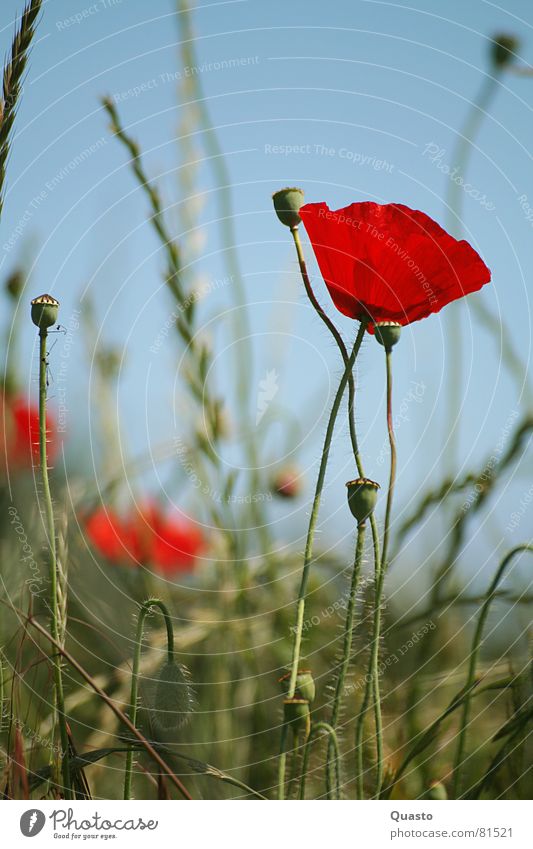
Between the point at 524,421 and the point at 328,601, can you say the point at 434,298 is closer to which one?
the point at 524,421

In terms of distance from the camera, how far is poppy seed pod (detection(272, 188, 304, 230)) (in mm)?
470

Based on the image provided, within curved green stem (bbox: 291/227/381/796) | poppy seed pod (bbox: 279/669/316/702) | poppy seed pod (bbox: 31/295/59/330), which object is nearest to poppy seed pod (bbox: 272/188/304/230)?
curved green stem (bbox: 291/227/381/796)

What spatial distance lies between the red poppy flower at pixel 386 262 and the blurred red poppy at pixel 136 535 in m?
0.29

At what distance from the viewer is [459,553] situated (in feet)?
1.82

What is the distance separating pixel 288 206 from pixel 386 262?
0.21 ft

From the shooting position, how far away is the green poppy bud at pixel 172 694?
0.47 m

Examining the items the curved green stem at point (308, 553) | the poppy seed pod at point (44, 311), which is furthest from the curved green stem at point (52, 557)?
the curved green stem at point (308, 553)

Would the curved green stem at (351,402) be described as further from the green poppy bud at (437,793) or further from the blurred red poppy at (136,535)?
the blurred red poppy at (136,535)

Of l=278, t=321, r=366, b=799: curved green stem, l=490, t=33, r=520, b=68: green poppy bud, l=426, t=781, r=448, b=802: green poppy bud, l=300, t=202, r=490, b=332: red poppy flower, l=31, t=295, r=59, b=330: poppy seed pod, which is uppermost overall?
l=490, t=33, r=520, b=68: green poppy bud

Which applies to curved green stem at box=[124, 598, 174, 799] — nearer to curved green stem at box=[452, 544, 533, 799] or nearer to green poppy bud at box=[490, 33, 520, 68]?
curved green stem at box=[452, 544, 533, 799]

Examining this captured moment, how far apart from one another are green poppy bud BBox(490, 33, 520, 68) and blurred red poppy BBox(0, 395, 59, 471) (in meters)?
0.40

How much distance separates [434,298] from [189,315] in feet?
0.57
